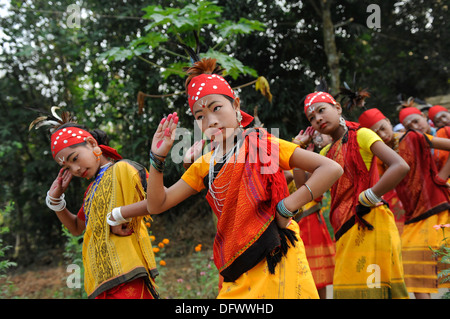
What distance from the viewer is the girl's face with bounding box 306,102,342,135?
11.7 ft

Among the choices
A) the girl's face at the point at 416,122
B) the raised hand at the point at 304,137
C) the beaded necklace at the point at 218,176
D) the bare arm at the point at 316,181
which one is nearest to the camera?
the bare arm at the point at 316,181

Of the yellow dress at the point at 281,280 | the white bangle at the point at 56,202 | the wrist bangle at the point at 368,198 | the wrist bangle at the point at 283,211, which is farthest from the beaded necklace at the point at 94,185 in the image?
the wrist bangle at the point at 368,198

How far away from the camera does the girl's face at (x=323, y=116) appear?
3564 millimetres

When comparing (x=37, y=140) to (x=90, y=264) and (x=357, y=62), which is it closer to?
(x=90, y=264)

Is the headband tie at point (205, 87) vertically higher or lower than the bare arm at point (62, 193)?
higher

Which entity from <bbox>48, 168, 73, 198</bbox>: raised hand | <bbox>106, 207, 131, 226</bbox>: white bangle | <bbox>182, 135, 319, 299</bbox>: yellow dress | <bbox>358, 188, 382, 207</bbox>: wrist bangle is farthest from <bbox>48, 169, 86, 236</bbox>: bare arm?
<bbox>358, 188, 382, 207</bbox>: wrist bangle

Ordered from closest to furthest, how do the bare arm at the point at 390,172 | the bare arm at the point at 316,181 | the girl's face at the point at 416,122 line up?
the bare arm at the point at 316,181 < the bare arm at the point at 390,172 < the girl's face at the point at 416,122

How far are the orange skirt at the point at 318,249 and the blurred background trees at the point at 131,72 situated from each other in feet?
11.6

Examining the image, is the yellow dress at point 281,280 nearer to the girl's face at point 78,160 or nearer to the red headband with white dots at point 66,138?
the girl's face at point 78,160

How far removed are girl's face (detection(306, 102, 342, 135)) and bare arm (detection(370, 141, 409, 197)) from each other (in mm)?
452

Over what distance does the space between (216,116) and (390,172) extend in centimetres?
164

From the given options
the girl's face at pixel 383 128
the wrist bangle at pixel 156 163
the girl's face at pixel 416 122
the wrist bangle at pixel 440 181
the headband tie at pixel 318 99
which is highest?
the headband tie at pixel 318 99
